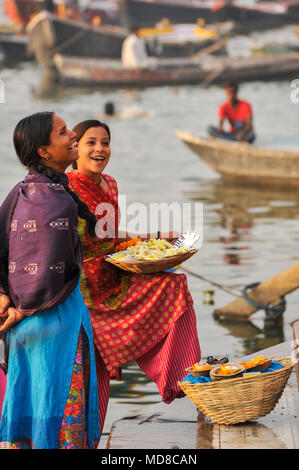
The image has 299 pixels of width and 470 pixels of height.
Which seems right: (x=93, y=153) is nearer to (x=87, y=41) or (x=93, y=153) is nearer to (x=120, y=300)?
(x=120, y=300)

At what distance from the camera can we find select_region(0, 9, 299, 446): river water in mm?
7586

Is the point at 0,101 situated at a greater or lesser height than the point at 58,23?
lesser

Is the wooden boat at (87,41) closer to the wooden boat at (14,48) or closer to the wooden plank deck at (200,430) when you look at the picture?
the wooden boat at (14,48)

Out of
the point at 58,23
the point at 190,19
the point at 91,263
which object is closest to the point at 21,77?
the point at 58,23

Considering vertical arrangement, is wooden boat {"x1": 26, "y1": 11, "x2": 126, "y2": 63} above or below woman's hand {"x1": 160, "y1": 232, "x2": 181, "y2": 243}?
above

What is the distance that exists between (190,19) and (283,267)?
45.6m

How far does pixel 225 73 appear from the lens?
32406 mm

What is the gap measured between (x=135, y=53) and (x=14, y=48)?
12675mm

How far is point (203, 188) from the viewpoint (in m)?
15.3

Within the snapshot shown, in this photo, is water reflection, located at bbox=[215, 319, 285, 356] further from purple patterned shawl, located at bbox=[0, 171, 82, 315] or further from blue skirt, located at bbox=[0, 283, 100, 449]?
purple patterned shawl, located at bbox=[0, 171, 82, 315]

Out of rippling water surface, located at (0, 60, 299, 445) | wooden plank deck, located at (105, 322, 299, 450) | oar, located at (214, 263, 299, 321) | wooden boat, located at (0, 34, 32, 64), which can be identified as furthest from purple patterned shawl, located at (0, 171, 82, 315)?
wooden boat, located at (0, 34, 32, 64)

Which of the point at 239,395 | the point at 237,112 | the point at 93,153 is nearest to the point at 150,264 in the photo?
the point at 93,153

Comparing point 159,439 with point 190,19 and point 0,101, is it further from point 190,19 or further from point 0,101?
point 190,19

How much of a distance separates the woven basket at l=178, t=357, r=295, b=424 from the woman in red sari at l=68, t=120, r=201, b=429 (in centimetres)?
31
